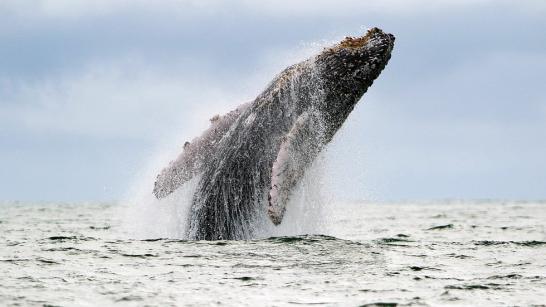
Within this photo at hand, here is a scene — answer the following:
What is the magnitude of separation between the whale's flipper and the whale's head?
1.38m

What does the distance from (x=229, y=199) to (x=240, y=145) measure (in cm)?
85

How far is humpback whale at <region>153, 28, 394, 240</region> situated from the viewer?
1249 centimetres

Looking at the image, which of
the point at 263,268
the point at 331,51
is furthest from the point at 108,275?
Result: the point at 331,51

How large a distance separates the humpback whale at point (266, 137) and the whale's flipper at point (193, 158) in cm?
2

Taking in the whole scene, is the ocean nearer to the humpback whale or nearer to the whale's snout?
the humpback whale

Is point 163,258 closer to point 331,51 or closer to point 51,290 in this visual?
point 51,290

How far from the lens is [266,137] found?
→ 12.6 m

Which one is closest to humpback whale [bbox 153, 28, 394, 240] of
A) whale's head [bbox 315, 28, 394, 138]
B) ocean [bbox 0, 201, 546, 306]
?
whale's head [bbox 315, 28, 394, 138]

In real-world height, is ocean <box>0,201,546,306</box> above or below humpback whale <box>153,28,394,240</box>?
below

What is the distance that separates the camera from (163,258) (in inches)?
441

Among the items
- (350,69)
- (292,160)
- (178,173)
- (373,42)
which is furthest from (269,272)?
(373,42)

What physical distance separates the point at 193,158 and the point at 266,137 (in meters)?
1.41

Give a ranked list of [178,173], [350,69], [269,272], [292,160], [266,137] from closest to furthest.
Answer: [269,272], [292,160], [266,137], [350,69], [178,173]

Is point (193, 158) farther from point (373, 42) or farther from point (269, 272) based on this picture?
point (269, 272)
